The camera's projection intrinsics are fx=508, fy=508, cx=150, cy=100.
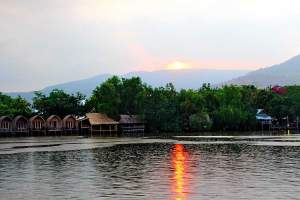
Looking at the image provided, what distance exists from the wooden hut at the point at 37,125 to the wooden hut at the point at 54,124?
1063mm

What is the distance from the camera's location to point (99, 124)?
113m

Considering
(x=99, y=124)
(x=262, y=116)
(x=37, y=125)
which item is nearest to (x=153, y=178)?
(x=37, y=125)

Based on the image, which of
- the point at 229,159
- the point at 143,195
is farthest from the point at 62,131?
the point at 143,195

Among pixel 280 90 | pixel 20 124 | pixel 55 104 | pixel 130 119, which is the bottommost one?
pixel 20 124

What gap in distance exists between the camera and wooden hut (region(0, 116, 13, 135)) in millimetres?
102562

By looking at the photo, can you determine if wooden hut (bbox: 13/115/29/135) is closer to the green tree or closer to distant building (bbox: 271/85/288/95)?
the green tree

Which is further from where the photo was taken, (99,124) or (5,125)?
(99,124)

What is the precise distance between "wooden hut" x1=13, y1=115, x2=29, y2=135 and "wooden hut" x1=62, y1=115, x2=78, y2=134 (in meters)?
8.30

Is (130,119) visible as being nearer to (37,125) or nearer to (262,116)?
(37,125)

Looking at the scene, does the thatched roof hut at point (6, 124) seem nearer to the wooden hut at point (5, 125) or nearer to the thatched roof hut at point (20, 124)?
the wooden hut at point (5, 125)

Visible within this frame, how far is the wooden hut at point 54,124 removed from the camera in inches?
4291

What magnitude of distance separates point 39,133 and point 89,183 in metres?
84.4

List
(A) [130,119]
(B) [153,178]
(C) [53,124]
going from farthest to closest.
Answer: (A) [130,119] < (C) [53,124] < (B) [153,178]

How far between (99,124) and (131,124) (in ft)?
24.8
